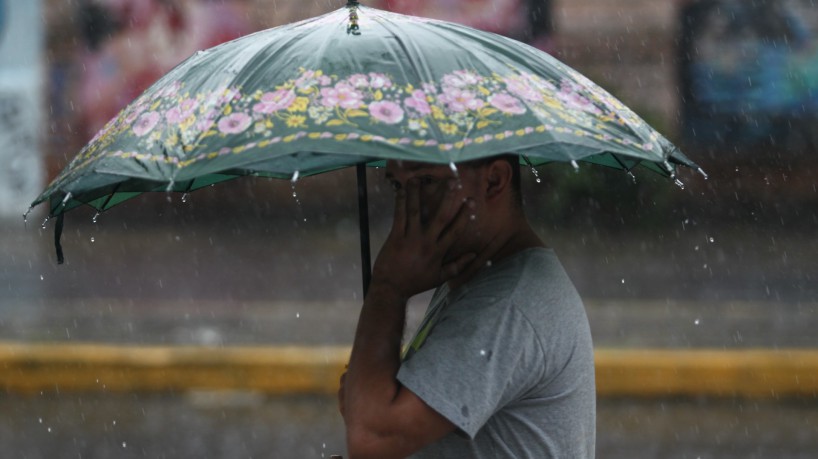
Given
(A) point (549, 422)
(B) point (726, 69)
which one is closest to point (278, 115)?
(A) point (549, 422)

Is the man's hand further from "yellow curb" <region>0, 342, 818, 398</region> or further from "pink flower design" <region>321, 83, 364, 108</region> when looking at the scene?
"yellow curb" <region>0, 342, 818, 398</region>

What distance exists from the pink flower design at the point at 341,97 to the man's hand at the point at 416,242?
0.18m

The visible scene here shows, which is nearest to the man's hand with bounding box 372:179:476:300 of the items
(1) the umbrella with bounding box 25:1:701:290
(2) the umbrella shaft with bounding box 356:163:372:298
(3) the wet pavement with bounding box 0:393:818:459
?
(1) the umbrella with bounding box 25:1:701:290

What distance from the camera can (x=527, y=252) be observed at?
2.11 meters

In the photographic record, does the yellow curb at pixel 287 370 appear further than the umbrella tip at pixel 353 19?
Yes

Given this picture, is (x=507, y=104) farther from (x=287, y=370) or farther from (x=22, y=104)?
(x=22, y=104)

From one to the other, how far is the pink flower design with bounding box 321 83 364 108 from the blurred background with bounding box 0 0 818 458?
196 inches

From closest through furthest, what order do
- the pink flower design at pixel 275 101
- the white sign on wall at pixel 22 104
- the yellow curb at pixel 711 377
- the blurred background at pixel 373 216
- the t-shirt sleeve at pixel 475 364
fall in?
1. the t-shirt sleeve at pixel 475 364
2. the pink flower design at pixel 275 101
3. the yellow curb at pixel 711 377
4. the blurred background at pixel 373 216
5. the white sign on wall at pixel 22 104

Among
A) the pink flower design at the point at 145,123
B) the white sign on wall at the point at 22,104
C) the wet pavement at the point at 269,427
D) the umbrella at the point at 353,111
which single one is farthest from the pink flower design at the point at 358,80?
the white sign on wall at the point at 22,104

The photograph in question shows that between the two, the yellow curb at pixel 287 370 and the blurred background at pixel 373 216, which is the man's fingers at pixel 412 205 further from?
the yellow curb at pixel 287 370

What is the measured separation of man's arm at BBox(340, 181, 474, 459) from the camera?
1.91 m

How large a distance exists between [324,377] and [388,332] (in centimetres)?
530

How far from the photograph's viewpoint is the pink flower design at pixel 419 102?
6.43ft

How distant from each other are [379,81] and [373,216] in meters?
9.72
